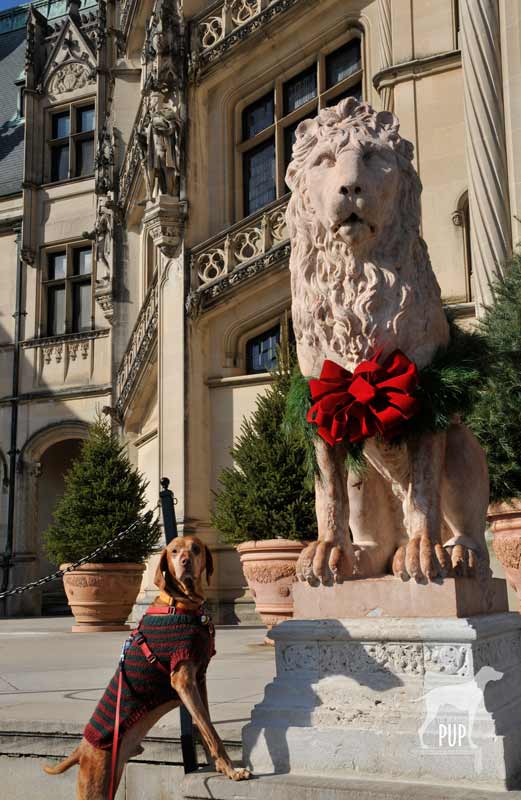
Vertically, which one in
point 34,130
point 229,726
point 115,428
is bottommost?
point 229,726

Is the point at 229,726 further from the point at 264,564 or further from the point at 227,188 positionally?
the point at 227,188

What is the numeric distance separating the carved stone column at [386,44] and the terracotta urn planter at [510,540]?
302 inches

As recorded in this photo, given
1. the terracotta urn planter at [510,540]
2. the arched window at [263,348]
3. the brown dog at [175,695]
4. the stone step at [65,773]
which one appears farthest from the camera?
the arched window at [263,348]

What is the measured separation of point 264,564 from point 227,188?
801 centimetres

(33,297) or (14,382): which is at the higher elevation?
(33,297)

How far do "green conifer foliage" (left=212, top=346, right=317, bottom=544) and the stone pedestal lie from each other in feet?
17.2

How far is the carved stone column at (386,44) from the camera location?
1252cm

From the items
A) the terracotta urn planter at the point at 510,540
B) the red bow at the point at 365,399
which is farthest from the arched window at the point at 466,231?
the red bow at the point at 365,399

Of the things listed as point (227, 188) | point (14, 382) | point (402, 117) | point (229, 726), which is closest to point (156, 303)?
point (227, 188)

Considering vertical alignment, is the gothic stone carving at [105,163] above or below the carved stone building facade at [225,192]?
above

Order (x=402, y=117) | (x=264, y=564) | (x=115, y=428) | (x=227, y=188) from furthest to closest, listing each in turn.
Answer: (x=115, y=428) < (x=227, y=188) < (x=402, y=117) < (x=264, y=564)

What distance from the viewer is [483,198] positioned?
10.7 metres

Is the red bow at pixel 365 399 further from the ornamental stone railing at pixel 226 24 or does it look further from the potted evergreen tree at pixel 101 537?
the ornamental stone railing at pixel 226 24

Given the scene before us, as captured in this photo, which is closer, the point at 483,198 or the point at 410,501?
the point at 410,501
